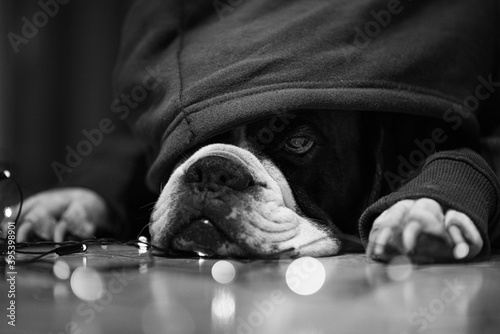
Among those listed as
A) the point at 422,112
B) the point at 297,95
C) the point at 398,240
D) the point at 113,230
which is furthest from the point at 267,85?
the point at 113,230

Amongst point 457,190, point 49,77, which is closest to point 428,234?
point 457,190

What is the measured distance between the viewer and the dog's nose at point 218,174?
3.86 ft

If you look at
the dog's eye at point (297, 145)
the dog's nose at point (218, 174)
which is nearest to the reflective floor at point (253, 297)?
the dog's nose at point (218, 174)

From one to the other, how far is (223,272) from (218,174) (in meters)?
0.25

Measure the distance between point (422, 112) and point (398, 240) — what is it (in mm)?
390

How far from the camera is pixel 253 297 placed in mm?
810

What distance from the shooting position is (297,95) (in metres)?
1.25

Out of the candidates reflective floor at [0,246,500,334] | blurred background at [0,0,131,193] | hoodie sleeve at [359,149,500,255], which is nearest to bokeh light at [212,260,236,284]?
reflective floor at [0,246,500,334]

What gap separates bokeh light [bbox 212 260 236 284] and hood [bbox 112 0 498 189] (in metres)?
0.32

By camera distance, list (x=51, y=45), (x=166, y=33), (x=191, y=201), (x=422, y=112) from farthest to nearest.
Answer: (x=51, y=45)
(x=166, y=33)
(x=422, y=112)
(x=191, y=201)

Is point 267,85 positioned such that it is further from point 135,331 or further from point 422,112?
point 135,331

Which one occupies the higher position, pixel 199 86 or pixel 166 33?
pixel 166 33

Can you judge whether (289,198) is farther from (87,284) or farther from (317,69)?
(87,284)

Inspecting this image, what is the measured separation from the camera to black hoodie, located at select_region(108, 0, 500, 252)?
1246mm
